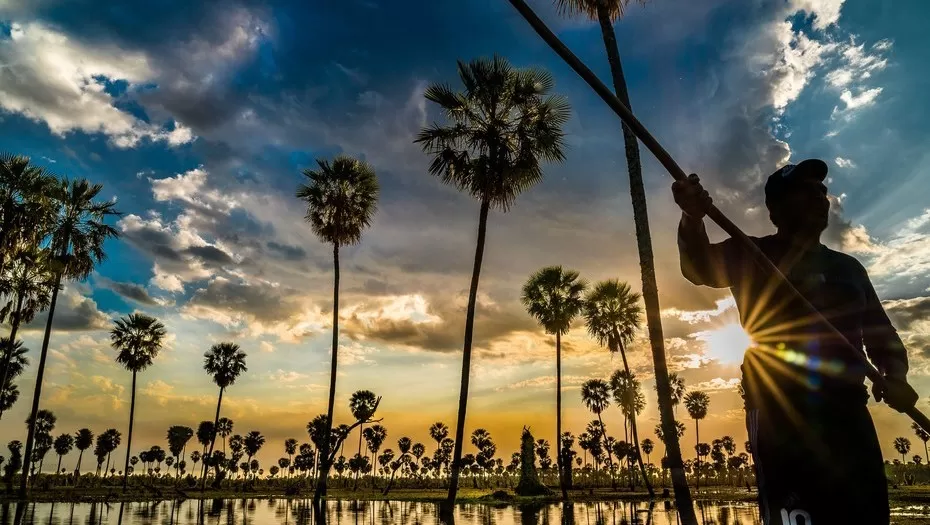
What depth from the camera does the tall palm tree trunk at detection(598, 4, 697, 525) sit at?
397 inches

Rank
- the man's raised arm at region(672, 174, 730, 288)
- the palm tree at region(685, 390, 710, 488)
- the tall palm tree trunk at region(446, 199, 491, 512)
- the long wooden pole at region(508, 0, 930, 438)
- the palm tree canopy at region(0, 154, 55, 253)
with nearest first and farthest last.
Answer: the long wooden pole at region(508, 0, 930, 438)
the man's raised arm at region(672, 174, 730, 288)
the tall palm tree trunk at region(446, 199, 491, 512)
the palm tree canopy at region(0, 154, 55, 253)
the palm tree at region(685, 390, 710, 488)

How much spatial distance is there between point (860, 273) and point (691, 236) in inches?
24.7

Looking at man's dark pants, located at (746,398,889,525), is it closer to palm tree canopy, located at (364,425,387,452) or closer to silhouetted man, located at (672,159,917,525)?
silhouetted man, located at (672,159,917,525)

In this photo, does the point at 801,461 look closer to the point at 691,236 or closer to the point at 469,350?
the point at 691,236

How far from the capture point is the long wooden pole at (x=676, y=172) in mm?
1693

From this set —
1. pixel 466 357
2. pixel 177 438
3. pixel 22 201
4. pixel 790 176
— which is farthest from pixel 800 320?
pixel 177 438

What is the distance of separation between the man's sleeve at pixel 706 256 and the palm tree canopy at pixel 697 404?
95324mm

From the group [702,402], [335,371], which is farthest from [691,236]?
[702,402]

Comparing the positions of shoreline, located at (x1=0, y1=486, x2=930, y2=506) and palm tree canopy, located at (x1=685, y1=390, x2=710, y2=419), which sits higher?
palm tree canopy, located at (x1=685, y1=390, x2=710, y2=419)

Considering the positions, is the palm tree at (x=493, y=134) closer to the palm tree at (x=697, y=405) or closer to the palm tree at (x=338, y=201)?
the palm tree at (x=338, y=201)

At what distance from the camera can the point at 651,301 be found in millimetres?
11109

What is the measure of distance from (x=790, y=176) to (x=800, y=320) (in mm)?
542

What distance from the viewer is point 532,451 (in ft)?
168

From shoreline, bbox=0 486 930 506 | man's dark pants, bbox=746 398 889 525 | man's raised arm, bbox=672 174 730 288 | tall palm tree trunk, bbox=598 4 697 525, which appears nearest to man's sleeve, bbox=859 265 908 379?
man's dark pants, bbox=746 398 889 525
